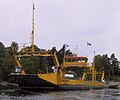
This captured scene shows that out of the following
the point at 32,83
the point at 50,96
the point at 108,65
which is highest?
the point at 108,65

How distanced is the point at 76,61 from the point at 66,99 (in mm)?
29257

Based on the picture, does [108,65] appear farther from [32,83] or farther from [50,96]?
[50,96]

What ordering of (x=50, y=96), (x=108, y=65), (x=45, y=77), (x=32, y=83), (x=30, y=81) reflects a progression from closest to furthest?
(x=50, y=96)
(x=30, y=81)
(x=45, y=77)
(x=32, y=83)
(x=108, y=65)

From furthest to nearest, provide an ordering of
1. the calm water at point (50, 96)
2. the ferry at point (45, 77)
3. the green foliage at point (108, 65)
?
1. the green foliage at point (108, 65)
2. the ferry at point (45, 77)
3. the calm water at point (50, 96)

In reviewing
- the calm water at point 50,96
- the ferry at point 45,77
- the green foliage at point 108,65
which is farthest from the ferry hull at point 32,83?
the green foliage at point 108,65

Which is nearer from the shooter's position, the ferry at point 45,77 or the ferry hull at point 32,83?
the ferry hull at point 32,83

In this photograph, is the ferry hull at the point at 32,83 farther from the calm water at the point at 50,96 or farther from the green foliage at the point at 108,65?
the green foliage at the point at 108,65

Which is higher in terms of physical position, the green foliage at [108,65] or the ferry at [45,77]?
the green foliage at [108,65]

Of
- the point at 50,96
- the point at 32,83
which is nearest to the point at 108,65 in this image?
the point at 32,83

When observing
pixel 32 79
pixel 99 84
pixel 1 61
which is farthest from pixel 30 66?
pixel 32 79

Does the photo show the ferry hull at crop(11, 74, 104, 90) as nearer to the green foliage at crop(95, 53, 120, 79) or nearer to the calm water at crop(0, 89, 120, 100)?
the calm water at crop(0, 89, 120, 100)

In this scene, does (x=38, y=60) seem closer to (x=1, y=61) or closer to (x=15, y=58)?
(x=1, y=61)

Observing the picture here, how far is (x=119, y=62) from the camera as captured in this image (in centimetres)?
17988

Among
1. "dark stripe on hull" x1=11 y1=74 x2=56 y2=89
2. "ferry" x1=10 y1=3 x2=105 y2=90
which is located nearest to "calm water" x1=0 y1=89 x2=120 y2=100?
"dark stripe on hull" x1=11 y1=74 x2=56 y2=89
